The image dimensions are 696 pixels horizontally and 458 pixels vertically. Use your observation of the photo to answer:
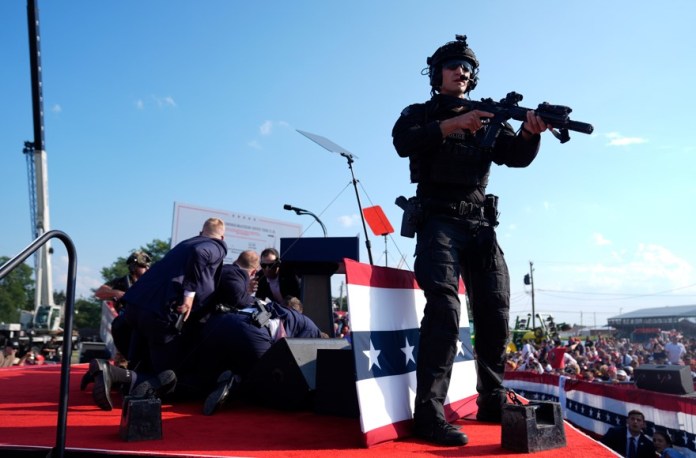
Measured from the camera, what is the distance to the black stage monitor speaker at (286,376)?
12.5 feet

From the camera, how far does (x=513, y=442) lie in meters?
2.53

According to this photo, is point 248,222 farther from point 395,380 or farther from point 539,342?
point 539,342

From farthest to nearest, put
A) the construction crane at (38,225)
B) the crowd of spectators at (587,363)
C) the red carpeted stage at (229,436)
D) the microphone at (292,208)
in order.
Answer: the construction crane at (38,225)
the crowd of spectators at (587,363)
the microphone at (292,208)
the red carpeted stage at (229,436)

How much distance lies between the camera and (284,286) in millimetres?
7797

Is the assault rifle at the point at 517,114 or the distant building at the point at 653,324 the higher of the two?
the assault rifle at the point at 517,114

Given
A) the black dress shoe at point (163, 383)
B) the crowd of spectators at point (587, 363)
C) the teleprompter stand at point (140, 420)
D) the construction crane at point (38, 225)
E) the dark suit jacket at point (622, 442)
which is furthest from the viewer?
the construction crane at point (38, 225)

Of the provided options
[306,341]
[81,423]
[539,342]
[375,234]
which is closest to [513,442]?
[306,341]

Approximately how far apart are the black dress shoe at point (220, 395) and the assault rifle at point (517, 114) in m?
2.35

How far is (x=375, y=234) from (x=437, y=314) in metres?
5.39

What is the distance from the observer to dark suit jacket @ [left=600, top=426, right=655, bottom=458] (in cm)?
723

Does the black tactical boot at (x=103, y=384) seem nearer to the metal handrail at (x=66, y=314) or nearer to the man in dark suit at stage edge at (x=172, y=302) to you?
the man in dark suit at stage edge at (x=172, y=302)

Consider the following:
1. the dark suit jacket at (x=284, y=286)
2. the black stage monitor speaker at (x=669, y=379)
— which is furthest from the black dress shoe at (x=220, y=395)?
the black stage monitor speaker at (x=669, y=379)

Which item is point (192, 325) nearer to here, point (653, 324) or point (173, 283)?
point (173, 283)

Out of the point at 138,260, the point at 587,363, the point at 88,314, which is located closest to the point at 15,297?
the point at 88,314
